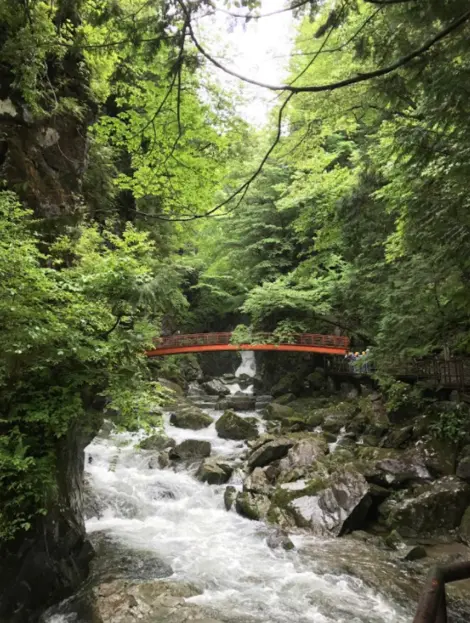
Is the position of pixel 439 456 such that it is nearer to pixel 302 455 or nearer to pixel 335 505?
pixel 335 505

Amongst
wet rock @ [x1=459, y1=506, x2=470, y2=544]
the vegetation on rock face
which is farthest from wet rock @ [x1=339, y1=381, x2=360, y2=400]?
wet rock @ [x1=459, y1=506, x2=470, y2=544]

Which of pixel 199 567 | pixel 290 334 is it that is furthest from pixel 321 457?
pixel 290 334

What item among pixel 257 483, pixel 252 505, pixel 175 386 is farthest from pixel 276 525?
pixel 175 386

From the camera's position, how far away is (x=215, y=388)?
23359 mm

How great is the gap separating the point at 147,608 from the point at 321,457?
21.5 ft

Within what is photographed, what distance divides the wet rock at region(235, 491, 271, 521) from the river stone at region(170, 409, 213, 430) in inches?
237

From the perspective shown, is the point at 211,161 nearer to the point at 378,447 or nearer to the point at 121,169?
the point at 121,169

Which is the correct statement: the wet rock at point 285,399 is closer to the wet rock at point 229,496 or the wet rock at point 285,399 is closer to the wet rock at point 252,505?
the wet rock at point 229,496

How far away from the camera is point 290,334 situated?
18.6 m

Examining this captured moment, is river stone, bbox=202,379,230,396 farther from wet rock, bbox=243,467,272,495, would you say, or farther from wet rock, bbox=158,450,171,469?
wet rock, bbox=243,467,272,495

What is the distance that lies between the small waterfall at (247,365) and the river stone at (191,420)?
1103cm

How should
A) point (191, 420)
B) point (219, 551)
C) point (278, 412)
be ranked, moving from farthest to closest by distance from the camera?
1. point (278, 412)
2. point (191, 420)
3. point (219, 551)

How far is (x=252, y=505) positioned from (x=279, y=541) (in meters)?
1.41

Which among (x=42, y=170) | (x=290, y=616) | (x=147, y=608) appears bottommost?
(x=290, y=616)
